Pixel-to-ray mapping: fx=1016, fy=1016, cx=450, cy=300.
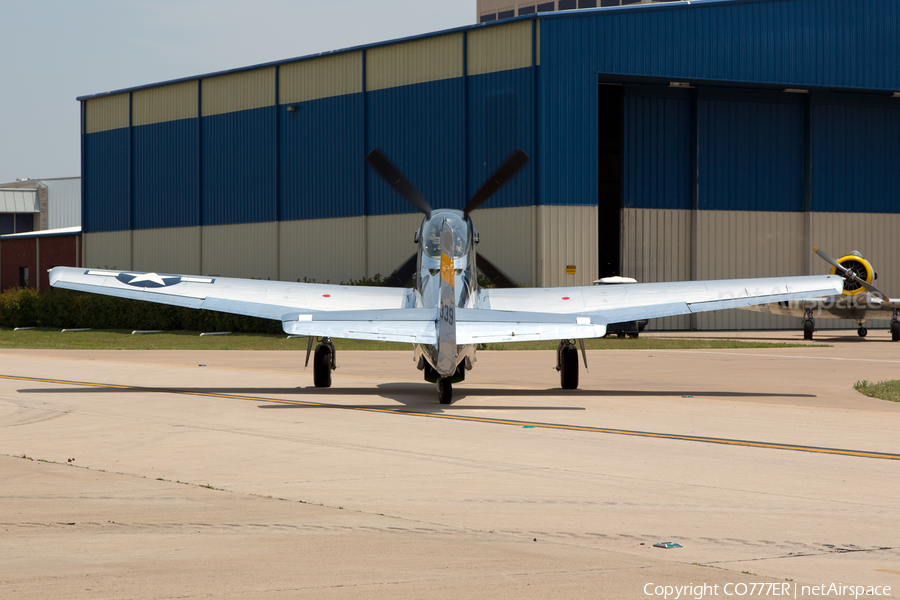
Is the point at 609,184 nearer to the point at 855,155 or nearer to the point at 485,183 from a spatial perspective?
the point at 855,155

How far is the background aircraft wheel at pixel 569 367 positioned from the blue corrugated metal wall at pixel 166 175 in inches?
1457

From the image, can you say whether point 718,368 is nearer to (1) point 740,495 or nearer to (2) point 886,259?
(1) point 740,495

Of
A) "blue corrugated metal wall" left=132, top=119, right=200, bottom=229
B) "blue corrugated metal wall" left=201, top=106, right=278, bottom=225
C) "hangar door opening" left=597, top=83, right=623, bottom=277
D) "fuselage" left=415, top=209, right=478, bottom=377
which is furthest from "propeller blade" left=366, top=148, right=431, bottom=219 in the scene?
"blue corrugated metal wall" left=132, top=119, right=200, bottom=229

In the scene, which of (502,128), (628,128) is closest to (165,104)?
(502,128)

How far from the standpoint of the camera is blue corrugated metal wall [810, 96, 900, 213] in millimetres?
46531

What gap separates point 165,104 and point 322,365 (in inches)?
1545

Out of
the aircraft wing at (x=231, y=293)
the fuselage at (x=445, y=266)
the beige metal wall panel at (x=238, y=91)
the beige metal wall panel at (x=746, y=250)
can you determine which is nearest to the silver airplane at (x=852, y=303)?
the beige metal wall panel at (x=746, y=250)

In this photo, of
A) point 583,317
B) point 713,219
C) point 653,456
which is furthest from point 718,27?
point 653,456

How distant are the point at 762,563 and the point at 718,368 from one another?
19338 millimetres

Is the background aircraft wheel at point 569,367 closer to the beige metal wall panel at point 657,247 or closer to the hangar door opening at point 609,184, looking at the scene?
the beige metal wall panel at point 657,247

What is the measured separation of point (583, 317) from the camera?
1545 centimetres

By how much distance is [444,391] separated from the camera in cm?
1638

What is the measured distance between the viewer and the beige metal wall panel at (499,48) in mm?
40125

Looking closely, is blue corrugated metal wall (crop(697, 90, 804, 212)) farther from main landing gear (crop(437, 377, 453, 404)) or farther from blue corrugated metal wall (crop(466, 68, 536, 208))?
main landing gear (crop(437, 377, 453, 404))
